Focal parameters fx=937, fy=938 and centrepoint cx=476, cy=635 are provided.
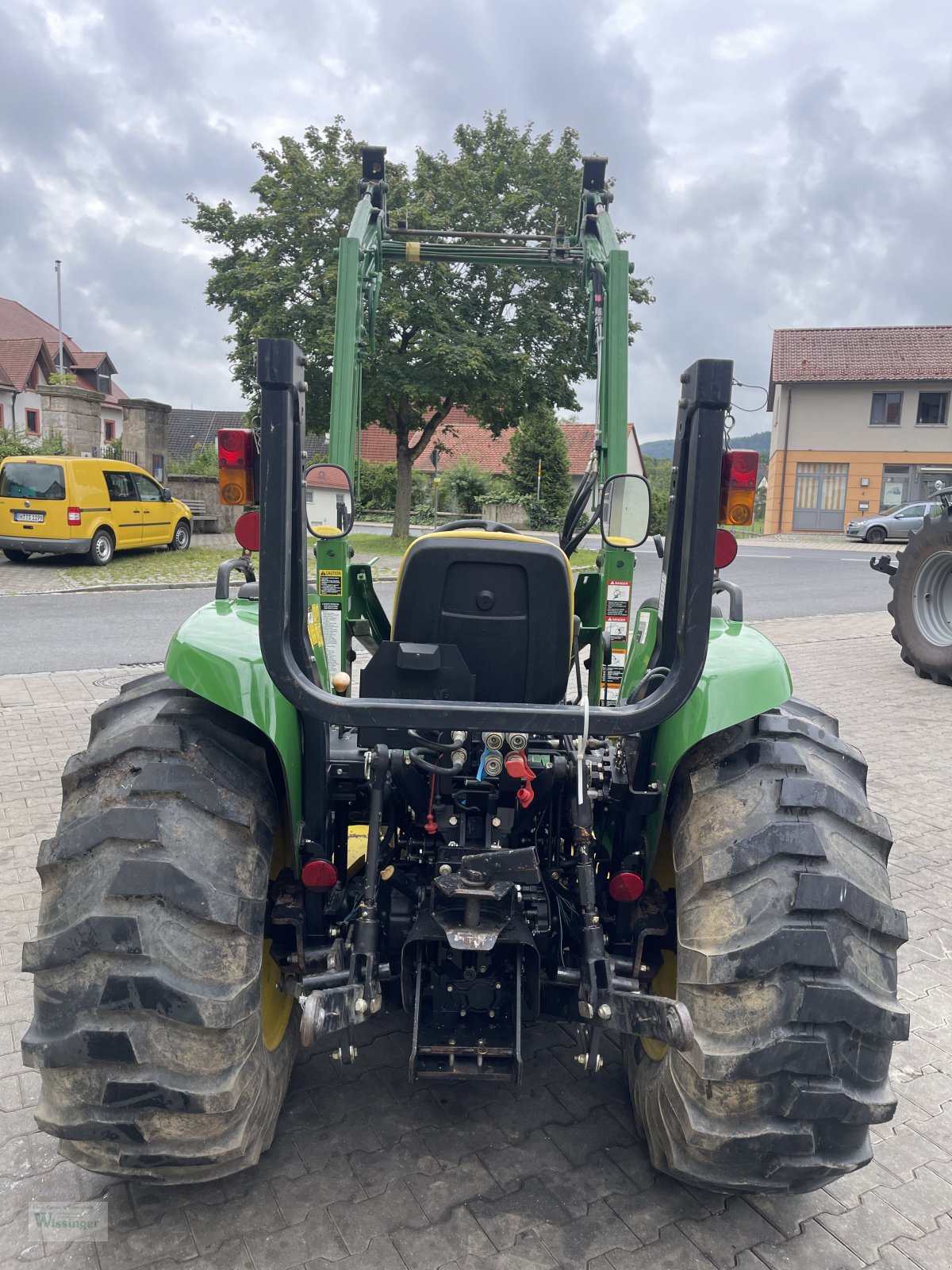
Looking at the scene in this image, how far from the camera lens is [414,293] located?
14836 millimetres

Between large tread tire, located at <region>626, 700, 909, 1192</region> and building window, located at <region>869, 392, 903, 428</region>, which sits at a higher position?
building window, located at <region>869, 392, 903, 428</region>

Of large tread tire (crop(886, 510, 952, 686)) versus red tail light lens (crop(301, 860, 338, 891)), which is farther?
large tread tire (crop(886, 510, 952, 686))

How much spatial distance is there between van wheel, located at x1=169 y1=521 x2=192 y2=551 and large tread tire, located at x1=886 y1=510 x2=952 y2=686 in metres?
14.6

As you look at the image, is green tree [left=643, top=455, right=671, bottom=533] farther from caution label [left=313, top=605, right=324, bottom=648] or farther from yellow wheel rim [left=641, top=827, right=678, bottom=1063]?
caution label [left=313, top=605, right=324, bottom=648]

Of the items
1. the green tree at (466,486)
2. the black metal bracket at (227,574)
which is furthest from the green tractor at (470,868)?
the green tree at (466,486)

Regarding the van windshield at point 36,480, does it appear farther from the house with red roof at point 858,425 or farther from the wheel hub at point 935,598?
the house with red roof at point 858,425

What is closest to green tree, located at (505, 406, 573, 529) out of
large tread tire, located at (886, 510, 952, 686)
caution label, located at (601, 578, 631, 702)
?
large tread tire, located at (886, 510, 952, 686)

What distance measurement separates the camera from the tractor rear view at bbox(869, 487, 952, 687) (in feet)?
31.2

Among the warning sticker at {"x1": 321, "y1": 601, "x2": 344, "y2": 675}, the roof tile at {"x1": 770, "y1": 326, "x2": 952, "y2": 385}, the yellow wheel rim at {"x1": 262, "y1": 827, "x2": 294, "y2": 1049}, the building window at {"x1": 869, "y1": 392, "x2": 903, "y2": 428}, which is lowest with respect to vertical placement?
the yellow wheel rim at {"x1": 262, "y1": 827, "x2": 294, "y2": 1049}

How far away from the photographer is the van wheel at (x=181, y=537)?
19.8m

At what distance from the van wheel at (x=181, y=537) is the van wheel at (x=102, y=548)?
223cm

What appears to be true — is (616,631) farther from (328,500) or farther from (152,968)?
(152,968)

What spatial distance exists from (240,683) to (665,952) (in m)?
1.48

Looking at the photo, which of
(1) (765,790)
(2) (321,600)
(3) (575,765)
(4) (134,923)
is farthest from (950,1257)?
(2) (321,600)
